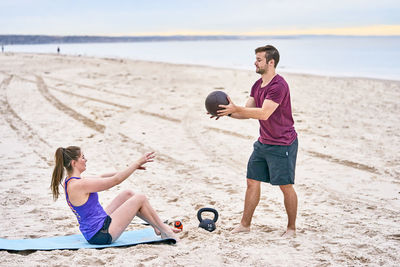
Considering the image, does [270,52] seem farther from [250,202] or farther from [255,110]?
[250,202]

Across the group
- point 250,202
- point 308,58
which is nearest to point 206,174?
point 250,202

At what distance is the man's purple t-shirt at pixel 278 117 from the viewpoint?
4.28 meters

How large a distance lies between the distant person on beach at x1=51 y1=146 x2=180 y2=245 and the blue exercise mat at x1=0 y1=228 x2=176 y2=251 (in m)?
0.09

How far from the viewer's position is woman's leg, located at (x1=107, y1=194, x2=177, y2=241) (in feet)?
14.2

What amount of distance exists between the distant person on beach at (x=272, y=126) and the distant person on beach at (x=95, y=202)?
1.21 meters

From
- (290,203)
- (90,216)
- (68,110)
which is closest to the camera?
(90,216)

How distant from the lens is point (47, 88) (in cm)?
1680

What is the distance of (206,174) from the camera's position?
7102 millimetres

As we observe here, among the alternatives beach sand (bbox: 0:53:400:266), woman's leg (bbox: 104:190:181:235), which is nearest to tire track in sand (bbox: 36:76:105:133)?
beach sand (bbox: 0:53:400:266)

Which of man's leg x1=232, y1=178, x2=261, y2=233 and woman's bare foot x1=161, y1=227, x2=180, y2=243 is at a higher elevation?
Result: man's leg x1=232, y1=178, x2=261, y2=233

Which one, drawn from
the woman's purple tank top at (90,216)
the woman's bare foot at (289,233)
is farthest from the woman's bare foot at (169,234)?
the woman's bare foot at (289,233)

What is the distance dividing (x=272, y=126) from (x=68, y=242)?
8.52 ft

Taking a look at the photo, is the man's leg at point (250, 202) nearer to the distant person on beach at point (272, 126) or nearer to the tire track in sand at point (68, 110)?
the distant person on beach at point (272, 126)

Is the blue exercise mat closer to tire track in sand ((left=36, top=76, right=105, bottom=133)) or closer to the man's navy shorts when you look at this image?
the man's navy shorts
